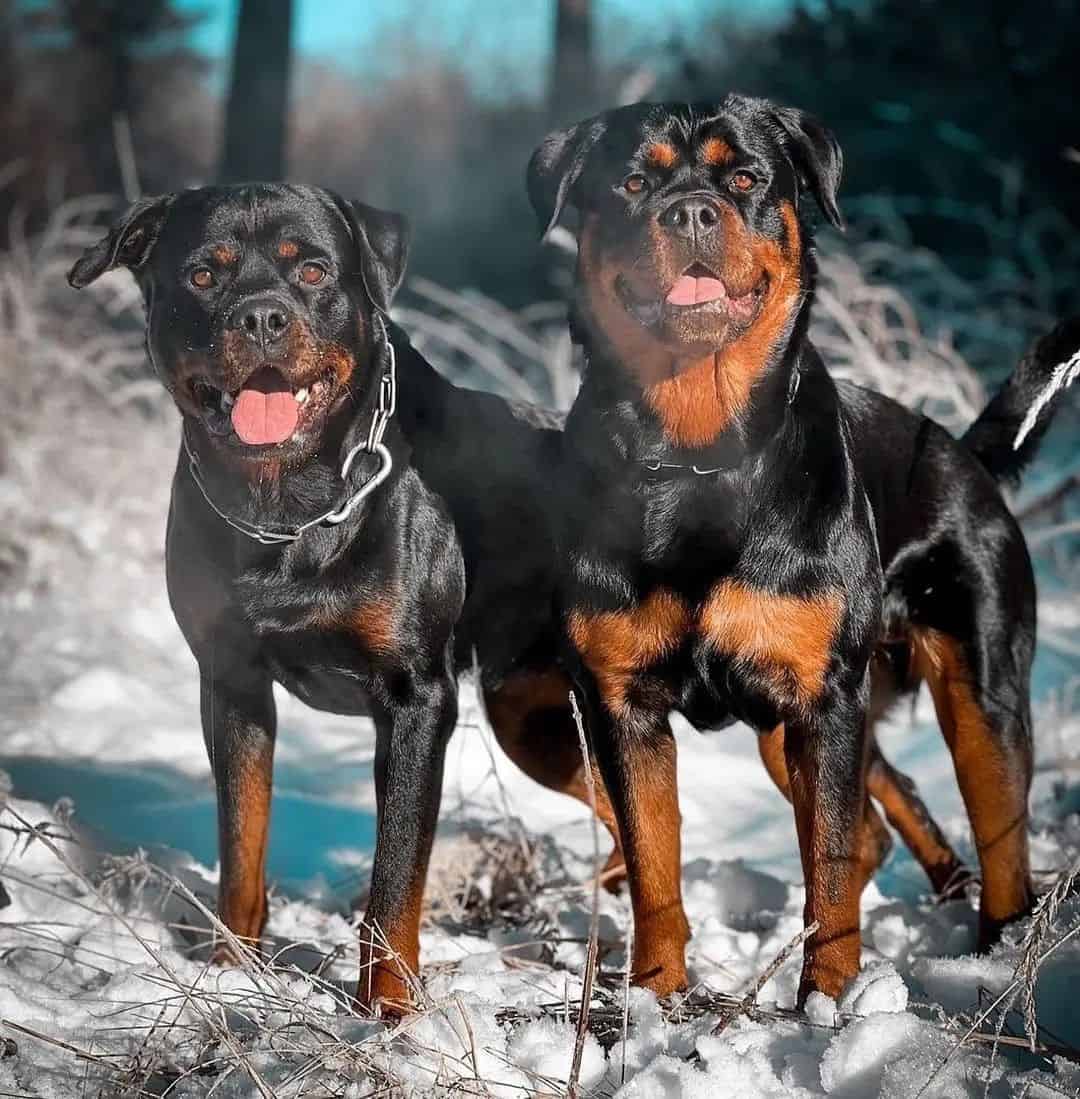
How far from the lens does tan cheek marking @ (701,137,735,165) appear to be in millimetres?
3051

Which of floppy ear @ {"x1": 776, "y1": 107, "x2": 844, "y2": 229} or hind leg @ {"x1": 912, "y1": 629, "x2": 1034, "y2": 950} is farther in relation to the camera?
hind leg @ {"x1": 912, "y1": 629, "x2": 1034, "y2": 950}

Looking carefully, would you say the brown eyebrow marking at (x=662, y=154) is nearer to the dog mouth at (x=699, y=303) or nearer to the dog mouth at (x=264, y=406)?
the dog mouth at (x=699, y=303)

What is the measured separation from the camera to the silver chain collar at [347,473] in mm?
3146

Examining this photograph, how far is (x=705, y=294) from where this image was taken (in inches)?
115

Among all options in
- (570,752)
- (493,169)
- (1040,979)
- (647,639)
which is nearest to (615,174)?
(647,639)

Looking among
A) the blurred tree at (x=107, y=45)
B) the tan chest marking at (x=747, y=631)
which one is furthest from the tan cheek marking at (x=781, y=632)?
the blurred tree at (x=107, y=45)

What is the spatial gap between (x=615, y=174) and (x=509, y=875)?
1.97 meters

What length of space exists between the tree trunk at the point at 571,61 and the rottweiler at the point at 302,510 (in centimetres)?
1225

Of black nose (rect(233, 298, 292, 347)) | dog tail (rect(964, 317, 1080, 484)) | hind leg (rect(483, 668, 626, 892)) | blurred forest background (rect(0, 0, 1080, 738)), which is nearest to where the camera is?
black nose (rect(233, 298, 292, 347))

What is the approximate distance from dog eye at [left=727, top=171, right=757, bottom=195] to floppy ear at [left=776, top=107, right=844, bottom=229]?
19 cm

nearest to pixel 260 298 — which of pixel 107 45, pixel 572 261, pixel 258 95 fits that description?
pixel 572 261

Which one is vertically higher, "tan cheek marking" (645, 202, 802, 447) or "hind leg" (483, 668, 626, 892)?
"tan cheek marking" (645, 202, 802, 447)

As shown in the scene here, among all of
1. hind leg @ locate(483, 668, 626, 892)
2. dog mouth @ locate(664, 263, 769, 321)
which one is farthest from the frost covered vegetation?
dog mouth @ locate(664, 263, 769, 321)

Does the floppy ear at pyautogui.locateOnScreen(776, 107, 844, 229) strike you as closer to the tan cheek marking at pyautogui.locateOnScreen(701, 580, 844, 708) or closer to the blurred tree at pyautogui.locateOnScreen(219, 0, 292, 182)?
the tan cheek marking at pyautogui.locateOnScreen(701, 580, 844, 708)
